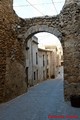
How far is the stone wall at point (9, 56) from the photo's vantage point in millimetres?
A: 11484

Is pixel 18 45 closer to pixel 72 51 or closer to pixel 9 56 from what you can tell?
pixel 9 56

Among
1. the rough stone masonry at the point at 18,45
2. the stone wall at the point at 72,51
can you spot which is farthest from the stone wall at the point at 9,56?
the stone wall at the point at 72,51

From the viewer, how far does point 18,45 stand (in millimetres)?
14406

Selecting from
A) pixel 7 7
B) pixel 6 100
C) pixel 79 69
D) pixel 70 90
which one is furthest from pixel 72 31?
pixel 6 100

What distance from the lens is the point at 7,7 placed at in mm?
12352

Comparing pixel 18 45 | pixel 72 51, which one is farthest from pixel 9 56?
pixel 72 51

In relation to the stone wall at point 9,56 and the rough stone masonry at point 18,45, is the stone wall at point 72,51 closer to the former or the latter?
the rough stone masonry at point 18,45

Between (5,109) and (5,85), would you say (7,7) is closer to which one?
(5,85)

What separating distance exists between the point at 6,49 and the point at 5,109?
327 centimetres

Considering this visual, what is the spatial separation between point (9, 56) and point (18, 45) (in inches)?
82.1

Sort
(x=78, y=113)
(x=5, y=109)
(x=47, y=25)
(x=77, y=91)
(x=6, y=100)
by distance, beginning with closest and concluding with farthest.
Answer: (x=78, y=113) < (x=5, y=109) < (x=77, y=91) < (x=6, y=100) < (x=47, y=25)

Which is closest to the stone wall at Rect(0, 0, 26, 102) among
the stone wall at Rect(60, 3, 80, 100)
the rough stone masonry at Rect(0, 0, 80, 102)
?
the rough stone masonry at Rect(0, 0, 80, 102)

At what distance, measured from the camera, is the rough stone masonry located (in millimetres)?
11297

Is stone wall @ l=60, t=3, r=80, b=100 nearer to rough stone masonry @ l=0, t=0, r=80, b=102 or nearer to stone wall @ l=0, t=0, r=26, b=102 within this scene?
rough stone masonry @ l=0, t=0, r=80, b=102
